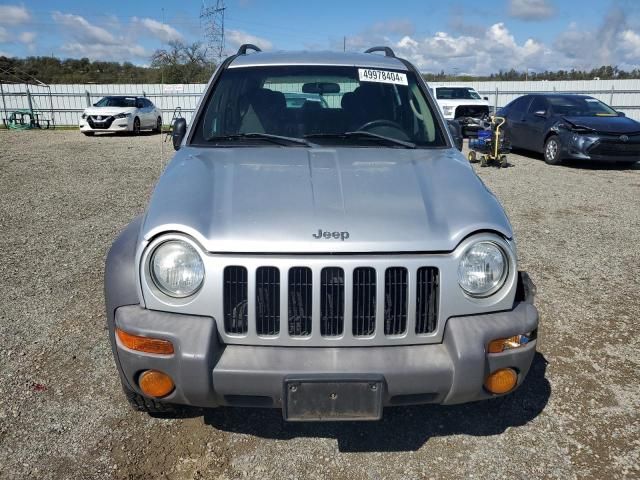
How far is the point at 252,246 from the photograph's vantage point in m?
2.21

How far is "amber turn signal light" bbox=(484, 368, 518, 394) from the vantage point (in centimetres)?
232

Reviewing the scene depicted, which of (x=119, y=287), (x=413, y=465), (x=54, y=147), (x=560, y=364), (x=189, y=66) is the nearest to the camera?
(x=119, y=287)

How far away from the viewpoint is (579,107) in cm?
1241

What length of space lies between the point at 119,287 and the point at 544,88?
93.0ft

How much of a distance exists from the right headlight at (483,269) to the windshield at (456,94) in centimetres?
1847

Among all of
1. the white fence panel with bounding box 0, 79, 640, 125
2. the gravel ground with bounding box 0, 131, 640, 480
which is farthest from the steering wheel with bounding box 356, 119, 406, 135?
the white fence panel with bounding box 0, 79, 640, 125

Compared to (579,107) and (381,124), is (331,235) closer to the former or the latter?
(381,124)

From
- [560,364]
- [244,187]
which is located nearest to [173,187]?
[244,187]

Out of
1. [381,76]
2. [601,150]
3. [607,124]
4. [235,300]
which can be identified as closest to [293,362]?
[235,300]

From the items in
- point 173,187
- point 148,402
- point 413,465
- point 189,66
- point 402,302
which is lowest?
point 413,465

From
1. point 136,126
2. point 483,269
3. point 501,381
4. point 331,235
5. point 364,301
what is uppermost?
point 331,235

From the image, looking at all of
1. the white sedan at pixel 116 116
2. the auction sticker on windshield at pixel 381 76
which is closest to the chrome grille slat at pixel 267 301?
the auction sticker on windshield at pixel 381 76

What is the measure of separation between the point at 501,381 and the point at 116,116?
20434mm

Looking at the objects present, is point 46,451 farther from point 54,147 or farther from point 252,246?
point 54,147
